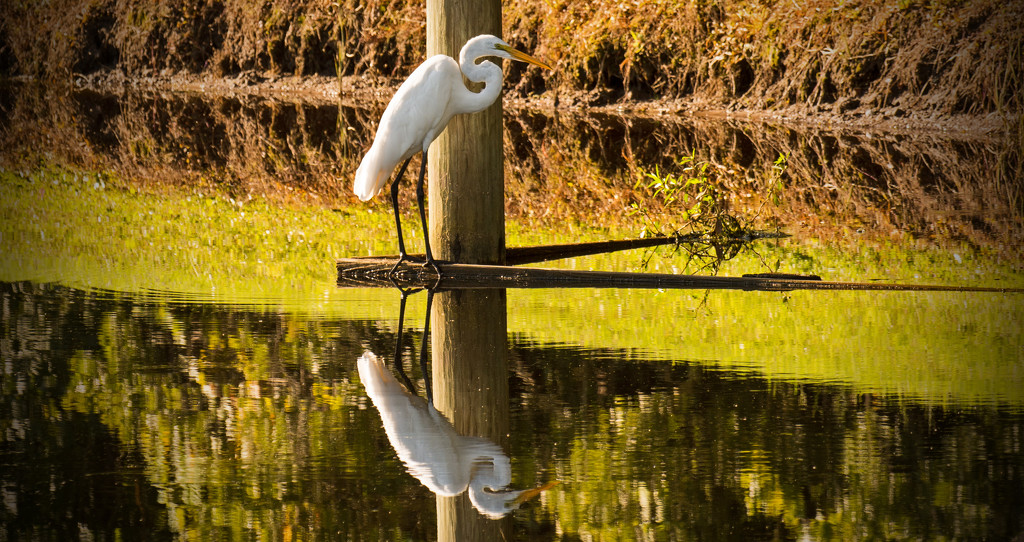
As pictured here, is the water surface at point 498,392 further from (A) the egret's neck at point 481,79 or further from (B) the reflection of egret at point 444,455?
(A) the egret's neck at point 481,79

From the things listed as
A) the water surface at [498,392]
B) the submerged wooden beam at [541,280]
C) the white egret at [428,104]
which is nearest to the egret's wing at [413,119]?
the white egret at [428,104]

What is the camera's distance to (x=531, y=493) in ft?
11.0

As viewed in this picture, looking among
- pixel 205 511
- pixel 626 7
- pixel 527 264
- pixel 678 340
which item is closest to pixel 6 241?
pixel 527 264

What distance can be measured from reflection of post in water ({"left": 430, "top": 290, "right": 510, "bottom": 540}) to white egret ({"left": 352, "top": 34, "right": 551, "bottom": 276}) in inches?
24.9

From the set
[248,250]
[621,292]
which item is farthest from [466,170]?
[248,250]

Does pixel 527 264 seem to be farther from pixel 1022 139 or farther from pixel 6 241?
pixel 1022 139

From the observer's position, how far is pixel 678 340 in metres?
5.31

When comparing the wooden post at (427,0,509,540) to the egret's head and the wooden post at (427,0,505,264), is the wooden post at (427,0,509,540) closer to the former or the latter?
the wooden post at (427,0,505,264)

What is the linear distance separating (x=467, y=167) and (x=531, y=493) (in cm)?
354

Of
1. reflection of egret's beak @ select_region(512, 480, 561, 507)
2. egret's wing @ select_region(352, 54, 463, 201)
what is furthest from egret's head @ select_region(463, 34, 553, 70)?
reflection of egret's beak @ select_region(512, 480, 561, 507)

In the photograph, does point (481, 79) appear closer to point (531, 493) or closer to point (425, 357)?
point (425, 357)

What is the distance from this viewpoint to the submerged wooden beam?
243 inches

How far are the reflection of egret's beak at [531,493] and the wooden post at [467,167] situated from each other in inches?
134

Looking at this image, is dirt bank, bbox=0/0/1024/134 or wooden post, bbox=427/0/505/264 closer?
wooden post, bbox=427/0/505/264
